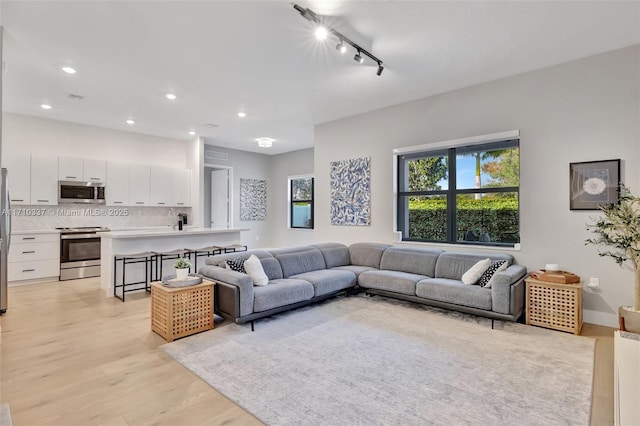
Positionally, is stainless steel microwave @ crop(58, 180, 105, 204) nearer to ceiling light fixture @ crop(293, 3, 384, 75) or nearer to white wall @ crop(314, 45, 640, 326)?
ceiling light fixture @ crop(293, 3, 384, 75)

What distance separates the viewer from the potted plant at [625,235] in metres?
3.09

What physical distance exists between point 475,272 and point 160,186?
6412 mm

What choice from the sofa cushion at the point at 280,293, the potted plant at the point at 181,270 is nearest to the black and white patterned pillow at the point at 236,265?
the sofa cushion at the point at 280,293

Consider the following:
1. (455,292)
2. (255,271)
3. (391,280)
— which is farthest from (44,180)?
(455,292)

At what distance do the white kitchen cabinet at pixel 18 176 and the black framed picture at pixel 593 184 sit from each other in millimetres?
8095

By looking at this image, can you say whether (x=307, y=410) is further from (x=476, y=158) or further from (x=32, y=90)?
(x=32, y=90)

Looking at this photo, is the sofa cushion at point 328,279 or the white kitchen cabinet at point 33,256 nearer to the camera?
the sofa cushion at point 328,279

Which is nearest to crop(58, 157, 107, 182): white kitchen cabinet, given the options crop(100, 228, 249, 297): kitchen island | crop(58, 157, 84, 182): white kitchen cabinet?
crop(58, 157, 84, 182): white kitchen cabinet

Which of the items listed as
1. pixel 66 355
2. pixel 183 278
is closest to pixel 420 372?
pixel 183 278

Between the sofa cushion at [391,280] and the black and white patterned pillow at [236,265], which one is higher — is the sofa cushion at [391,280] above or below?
below

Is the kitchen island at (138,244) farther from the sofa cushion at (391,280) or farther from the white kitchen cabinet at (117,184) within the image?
the sofa cushion at (391,280)

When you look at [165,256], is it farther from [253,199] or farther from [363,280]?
[253,199]

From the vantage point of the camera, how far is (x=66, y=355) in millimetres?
2889

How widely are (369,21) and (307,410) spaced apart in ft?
10.5
